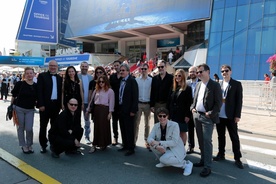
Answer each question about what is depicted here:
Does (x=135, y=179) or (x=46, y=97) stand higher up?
(x=46, y=97)

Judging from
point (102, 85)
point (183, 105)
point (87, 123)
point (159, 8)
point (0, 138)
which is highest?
point (159, 8)

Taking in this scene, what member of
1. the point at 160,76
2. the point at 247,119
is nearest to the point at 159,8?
the point at 247,119

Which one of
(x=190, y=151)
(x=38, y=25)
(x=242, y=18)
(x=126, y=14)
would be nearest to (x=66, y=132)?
(x=190, y=151)

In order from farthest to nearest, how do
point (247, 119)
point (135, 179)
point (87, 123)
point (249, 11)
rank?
point (249, 11) < point (247, 119) < point (87, 123) < point (135, 179)

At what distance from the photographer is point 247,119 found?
10.0 meters

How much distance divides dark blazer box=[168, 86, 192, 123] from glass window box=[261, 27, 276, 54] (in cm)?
1910

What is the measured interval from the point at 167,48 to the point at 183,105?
113ft

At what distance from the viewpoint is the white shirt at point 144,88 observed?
223 inches

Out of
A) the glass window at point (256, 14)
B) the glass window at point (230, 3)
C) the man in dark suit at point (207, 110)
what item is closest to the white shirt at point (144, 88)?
the man in dark suit at point (207, 110)

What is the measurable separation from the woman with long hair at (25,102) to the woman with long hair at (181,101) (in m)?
2.91

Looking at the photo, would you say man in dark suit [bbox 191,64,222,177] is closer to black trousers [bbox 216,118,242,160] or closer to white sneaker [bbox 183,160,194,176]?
white sneaker [bbox 183,160,194,176]

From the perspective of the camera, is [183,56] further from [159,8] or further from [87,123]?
[87,123]

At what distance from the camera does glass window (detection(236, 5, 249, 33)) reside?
22.6 meters

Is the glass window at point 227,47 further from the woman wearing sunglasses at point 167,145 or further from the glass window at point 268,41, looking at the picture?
the woman wearing sunglasses at point 167,145
